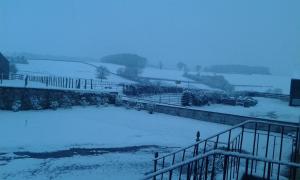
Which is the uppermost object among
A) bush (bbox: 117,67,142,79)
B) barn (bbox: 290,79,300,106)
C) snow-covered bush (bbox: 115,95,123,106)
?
bush (bbox: 117,67,142,79)

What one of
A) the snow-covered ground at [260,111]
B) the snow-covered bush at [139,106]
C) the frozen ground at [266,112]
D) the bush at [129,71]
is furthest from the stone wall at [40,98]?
the bush at [129,71]

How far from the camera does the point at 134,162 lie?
1154 cm

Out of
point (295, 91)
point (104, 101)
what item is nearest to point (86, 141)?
point (295, 91)

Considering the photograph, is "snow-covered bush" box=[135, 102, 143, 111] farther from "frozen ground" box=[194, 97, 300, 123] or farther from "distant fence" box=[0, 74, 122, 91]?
"distant fence" box=[0, 74, 122, 91]

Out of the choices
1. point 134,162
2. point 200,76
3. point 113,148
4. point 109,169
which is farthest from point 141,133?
point 200,76

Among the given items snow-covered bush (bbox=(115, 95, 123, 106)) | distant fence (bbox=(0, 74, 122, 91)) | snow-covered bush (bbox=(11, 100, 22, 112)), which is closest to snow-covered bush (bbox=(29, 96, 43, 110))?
snow-covered bush (bbox=(11, 100, 22, 112))

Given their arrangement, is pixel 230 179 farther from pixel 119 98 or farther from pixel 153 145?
pixel 119 98

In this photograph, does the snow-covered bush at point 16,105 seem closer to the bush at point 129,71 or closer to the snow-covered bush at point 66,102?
the snow-covered bush at point 66,102

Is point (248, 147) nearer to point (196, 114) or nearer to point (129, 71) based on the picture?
point (196, 114)

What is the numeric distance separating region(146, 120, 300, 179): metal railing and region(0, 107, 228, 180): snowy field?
935 millimetres

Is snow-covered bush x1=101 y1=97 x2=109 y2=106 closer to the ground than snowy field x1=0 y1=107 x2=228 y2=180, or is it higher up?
higher up

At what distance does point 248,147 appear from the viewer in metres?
13.4

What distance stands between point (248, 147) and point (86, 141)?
6.24m

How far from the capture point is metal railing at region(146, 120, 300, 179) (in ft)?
23.6
